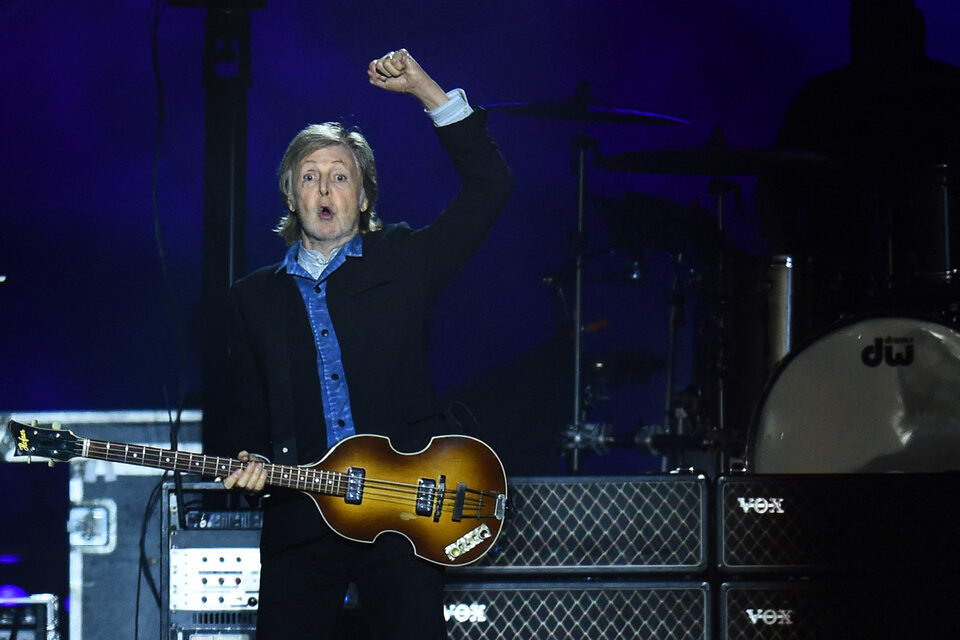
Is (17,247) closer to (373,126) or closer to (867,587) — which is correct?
(373,126)

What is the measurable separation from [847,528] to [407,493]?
1476mm

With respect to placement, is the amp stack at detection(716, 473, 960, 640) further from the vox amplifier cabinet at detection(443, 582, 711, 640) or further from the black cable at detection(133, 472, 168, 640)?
the black cable at detection(133, 472, 168, 640)

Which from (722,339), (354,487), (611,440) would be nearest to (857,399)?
(722,339)

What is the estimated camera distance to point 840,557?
11.5ft

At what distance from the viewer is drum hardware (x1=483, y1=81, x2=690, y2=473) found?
5488mm

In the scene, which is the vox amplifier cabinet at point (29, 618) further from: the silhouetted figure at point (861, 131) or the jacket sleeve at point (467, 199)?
the silhouetted figure at point (861, 131)

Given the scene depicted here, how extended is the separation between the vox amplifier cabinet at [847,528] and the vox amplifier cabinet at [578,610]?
0.19 metres

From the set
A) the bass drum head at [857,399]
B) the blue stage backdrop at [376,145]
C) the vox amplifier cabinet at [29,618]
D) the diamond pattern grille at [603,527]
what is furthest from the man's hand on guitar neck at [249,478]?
the blue stage backdrop at [376,145]

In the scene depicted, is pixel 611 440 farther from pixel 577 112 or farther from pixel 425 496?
pixel 425 496

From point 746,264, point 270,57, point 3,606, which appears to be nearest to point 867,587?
point 746,264

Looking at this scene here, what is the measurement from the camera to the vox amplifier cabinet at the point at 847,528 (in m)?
3.49

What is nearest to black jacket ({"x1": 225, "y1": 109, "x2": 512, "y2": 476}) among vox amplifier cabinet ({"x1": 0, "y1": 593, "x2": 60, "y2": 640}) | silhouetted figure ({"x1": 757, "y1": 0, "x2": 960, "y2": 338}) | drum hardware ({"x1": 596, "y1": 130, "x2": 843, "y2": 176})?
vox amplifier cabinet ({"x1": 0, "y1": 593, "x2": 60, "y2": 640})

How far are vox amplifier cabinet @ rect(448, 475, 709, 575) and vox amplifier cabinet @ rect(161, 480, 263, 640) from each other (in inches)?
25.0

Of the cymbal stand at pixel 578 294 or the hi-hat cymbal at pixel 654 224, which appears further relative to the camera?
the cymbal stand at pixel 578 294
